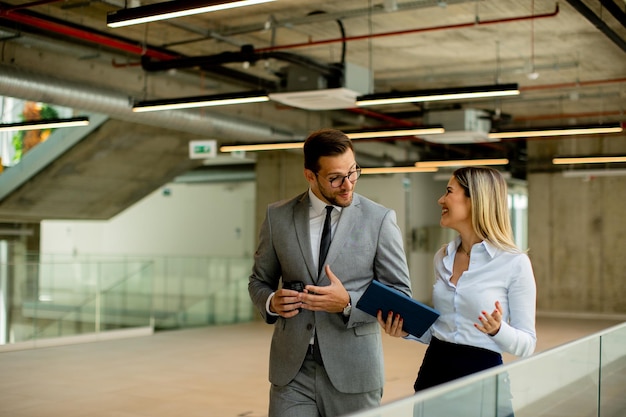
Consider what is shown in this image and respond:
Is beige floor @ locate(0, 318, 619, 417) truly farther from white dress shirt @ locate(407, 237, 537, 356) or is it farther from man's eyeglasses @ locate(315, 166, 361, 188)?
man's eyeglasses @ locate(315, 166, 361, 188)

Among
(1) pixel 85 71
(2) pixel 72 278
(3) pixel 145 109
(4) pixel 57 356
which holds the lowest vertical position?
(4) pixel 57 356

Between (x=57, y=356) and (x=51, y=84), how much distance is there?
3.53 meters

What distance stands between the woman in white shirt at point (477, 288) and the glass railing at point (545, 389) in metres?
0.11

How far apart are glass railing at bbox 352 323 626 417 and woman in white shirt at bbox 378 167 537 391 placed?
0.35ft

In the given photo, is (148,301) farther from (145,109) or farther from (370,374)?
(370,374)

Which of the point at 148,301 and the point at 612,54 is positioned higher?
the point at 612,54

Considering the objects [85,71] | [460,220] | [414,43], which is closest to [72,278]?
[85,71]

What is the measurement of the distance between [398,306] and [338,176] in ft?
1.30

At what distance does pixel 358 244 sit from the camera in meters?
2.34

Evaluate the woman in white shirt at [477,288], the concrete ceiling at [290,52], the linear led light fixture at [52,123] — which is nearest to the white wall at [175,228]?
the concrete ceiling at [290,52]

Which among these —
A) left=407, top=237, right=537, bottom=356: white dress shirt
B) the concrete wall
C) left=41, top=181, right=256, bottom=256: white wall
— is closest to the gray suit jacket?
left=407, top=237, right=537, bottom=356: white dress shirt

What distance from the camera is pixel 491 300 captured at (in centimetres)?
242

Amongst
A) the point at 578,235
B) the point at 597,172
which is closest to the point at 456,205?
the point at 597,172

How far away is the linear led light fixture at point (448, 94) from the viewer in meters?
7.84
